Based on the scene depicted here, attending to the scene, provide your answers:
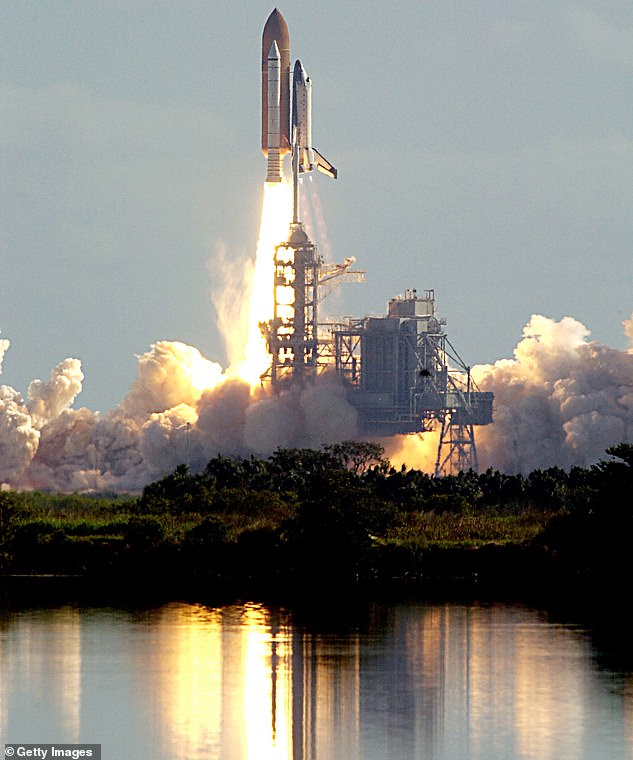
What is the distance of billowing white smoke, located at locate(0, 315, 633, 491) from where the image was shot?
3551 inches

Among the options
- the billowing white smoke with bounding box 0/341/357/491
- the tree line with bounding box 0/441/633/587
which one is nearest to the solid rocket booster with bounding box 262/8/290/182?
the billowing white smoke with bounding box 0/341/357/491

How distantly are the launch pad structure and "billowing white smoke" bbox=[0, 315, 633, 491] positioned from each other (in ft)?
4.22

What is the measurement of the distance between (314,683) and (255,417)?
47.7 m

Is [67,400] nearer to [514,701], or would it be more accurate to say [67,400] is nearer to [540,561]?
[540,561]

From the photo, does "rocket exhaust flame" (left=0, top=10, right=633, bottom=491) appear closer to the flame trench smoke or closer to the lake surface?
the flame trench smoke

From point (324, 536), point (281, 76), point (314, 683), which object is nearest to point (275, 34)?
point (281, 76)

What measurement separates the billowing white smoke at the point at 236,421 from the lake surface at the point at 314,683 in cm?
3559

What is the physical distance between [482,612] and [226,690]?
12.6 meters

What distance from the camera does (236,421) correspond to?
3659 inches

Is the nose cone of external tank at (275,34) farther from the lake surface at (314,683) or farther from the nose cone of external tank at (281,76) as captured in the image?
the lake surface at (314,683)

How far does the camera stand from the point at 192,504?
→ 67.4 metres

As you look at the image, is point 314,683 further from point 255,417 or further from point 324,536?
point 255,417

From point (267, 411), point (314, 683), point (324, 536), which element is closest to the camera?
point (314, 683)

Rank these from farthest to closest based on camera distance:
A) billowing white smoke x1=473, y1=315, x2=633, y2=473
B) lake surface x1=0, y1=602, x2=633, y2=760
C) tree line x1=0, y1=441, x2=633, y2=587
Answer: billowing white smoke x1=473, y1=315, x2=633, y2=473 → tree line x1=0, y1=441, x2=633, y2=587 → lake surface x1=0, y1=602, x2=633, y2=760
